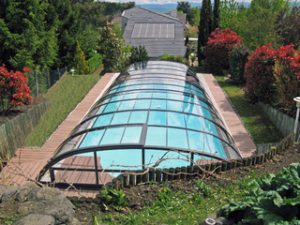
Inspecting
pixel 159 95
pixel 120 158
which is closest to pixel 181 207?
pixel 120 158

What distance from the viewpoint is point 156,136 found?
25.8 feet

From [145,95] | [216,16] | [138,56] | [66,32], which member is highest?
[216,16]

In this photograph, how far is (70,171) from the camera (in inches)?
313

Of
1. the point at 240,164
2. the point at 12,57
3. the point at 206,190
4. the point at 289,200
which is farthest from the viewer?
the point at 12,57

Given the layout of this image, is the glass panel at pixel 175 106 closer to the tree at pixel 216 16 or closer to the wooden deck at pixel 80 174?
the wooden deck at pixel 80 174

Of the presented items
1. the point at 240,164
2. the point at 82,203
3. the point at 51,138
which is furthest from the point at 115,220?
the point at 51,138

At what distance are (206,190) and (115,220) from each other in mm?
1680

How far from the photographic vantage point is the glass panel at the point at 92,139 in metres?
7.75

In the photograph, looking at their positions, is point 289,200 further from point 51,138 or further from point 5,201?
point 51,138

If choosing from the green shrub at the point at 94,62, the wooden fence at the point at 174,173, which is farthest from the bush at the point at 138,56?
the wooden fence at the point at 174,173

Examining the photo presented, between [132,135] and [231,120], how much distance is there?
6790 millimetres

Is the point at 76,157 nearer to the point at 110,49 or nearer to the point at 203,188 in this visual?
the point at 203,188

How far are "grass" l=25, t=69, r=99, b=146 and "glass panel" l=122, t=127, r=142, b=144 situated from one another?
4862mm

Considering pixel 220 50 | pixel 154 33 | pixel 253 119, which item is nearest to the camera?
→ pixel 253 119
